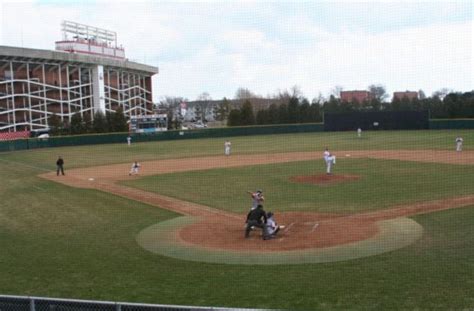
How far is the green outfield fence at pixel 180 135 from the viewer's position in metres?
36.5

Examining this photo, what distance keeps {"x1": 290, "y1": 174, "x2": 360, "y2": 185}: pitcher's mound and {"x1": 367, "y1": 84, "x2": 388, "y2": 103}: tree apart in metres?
24.8

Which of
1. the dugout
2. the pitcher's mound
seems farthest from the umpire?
the dugout

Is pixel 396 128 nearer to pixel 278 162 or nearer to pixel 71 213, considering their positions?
pixel 278 162

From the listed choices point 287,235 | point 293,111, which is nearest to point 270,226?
point 287,235

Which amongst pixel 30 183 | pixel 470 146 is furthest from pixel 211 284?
pixel 470 146

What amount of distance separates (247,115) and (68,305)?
4286cm

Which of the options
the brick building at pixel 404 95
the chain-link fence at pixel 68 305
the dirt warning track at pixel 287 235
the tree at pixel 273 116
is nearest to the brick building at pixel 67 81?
the tree at pixel 273 116

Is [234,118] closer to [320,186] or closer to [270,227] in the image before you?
[320,186]

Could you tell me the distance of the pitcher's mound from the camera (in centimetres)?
1511

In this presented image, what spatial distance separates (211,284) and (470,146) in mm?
23210

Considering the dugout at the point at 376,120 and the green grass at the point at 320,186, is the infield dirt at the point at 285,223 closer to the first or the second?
the green grass at the point at 320,186

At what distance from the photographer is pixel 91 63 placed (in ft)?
182

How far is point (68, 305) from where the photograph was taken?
14.0ft

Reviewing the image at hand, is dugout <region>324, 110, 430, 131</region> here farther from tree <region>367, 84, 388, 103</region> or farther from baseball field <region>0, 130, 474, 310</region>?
baseball field <region>0, 130, 474, 310</region>
